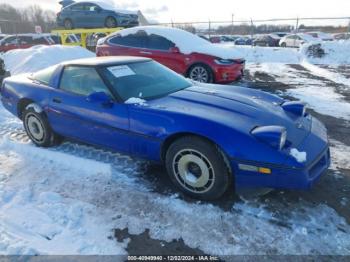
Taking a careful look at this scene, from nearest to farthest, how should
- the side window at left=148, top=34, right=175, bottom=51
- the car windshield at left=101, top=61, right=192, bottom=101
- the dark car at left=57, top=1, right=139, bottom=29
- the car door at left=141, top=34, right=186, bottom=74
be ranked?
the car windshield at left=101, top=61, right=192, bottom=101 < the car door at left=141, top=34, right=186, bottom=74 < the side window at left=148, top=34, right=175, bottom=51 < the dark car at left=57, top=1, right=139, bottom=29

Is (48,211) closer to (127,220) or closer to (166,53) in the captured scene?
(127,220)

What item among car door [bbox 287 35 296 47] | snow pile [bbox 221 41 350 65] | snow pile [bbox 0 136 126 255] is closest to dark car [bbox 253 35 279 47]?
car door [bbox 287 35 296 47]

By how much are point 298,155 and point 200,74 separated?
18.1ft

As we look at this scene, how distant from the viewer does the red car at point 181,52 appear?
7.75m

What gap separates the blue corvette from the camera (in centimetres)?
273

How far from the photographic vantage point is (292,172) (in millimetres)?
2615

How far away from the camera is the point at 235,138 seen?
2.77 meters

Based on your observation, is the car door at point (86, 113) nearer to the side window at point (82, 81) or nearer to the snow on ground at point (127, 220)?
the side window at point (82, 81)

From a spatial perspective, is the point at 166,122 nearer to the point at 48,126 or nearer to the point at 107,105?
the point at 107,105

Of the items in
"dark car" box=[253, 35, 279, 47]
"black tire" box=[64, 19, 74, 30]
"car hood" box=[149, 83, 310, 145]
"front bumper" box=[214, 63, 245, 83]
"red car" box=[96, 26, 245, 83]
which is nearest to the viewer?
"car hood" box=[149, 83, 310, 145]

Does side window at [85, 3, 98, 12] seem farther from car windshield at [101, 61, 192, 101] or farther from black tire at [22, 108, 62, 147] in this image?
car windshield at [101, 61, 192, 101]

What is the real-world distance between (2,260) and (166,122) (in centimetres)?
177

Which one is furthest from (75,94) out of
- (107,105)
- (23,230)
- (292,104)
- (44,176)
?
(292,104)

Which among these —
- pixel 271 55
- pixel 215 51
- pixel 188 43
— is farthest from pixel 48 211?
pixel 271 55
